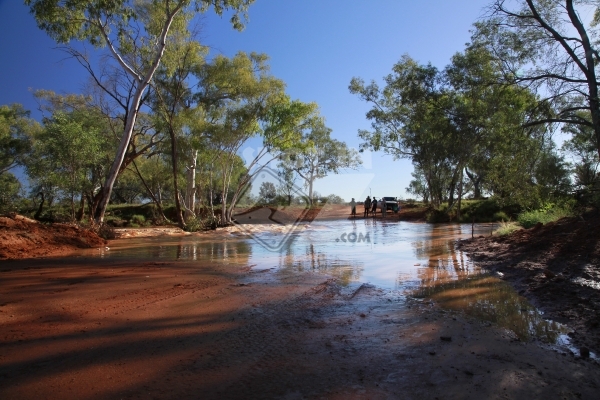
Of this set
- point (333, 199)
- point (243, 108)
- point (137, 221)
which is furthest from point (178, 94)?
point (333, 199)

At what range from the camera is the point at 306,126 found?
2525 cm

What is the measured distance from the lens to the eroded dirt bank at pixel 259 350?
2.84m

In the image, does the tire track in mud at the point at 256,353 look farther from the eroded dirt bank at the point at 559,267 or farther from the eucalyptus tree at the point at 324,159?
the eucalyptus tree at the point at 324,159

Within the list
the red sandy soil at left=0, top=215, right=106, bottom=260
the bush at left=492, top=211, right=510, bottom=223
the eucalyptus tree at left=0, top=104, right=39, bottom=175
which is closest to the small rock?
the red sandy soil at left=0, top=215, right=106, bottom=260

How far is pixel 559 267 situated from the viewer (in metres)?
Result: 6.89

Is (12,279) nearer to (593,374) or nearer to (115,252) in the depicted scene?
(115,252)

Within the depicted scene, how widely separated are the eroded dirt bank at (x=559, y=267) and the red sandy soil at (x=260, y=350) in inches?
48.5

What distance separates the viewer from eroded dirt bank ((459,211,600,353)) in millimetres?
4615

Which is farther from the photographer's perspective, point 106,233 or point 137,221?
point 137,221

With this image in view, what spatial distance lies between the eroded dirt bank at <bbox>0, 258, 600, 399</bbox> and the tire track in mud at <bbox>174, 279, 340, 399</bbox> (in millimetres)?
13

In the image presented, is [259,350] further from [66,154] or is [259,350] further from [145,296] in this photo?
[66,154]

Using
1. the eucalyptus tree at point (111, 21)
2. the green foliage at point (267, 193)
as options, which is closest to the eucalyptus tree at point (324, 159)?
the green foliage at point (267, 193)

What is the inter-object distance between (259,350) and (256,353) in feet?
0.26

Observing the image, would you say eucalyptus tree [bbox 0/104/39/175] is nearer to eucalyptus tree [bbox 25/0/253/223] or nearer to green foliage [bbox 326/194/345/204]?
eucalyptus tree [bbox 25/0/253/223]
